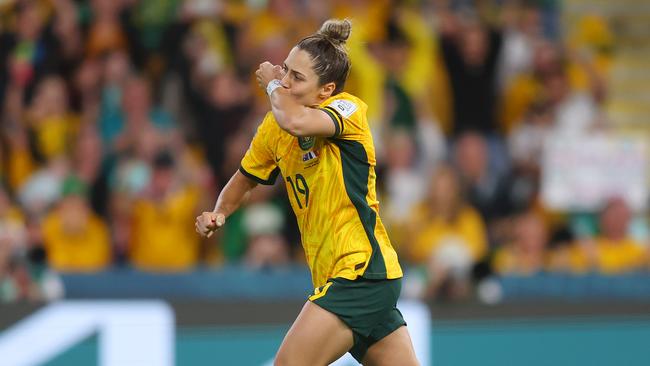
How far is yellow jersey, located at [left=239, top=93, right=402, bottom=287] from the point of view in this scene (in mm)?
4766

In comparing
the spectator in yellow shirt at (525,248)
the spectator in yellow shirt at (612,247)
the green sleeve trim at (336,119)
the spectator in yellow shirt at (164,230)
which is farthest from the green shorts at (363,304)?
the spectator in yellow shirt at (612,247)

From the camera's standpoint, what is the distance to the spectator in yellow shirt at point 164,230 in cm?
831

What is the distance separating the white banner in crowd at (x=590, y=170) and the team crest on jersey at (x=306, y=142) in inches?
178

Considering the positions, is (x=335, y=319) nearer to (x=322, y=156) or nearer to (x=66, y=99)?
(x=322, y=156)

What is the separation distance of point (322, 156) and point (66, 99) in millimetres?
4710

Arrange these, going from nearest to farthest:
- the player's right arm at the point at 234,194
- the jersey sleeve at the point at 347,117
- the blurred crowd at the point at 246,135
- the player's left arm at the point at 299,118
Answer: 1. the player's left arm at the point at 299,118
2. the jersey sleeve at the point at 347,117
3. the player's right arm at the point at 234,194
4. the blurred crowd at the point at 246,135

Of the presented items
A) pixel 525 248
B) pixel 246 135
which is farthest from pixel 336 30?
pixel 525 248

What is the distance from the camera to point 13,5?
9297 mm

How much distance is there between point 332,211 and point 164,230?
373cm

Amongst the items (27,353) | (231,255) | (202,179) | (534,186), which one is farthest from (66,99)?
(534,186)

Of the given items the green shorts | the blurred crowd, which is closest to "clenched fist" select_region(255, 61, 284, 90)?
the green shorts

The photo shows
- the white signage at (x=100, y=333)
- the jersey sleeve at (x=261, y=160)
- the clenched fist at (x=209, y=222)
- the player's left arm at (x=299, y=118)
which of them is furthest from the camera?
the white signage at (x=100, y=333)

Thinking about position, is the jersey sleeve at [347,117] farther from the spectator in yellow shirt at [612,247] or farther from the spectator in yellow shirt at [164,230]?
the spectator in yellow shirt at [612,247]

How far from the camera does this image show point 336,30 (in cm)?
470
